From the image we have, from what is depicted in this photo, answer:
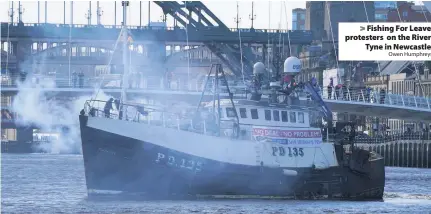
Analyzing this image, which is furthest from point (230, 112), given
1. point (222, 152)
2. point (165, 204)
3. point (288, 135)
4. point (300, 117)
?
point (165, 204)

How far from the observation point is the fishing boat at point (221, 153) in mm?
80500

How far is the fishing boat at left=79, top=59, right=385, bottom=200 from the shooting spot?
8050 cm

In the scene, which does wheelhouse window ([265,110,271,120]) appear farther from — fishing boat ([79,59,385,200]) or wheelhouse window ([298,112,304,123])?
wheelhouse window ([298,112,304,123])

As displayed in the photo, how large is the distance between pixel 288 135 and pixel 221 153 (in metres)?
4.46

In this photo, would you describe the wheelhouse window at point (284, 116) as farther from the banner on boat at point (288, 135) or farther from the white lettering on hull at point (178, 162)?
the white lettering on hull at point (178, 162)

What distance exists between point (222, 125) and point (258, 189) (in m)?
3.81

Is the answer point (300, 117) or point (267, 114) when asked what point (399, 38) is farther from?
point (267, 114)

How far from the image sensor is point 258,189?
82.4m

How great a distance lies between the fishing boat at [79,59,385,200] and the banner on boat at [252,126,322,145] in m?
0.05

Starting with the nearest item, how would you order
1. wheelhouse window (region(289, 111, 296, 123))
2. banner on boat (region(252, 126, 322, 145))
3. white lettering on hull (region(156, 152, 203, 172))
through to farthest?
white lettering on hull (region(156, 152, 203, 172))
banner on boat (region(252, 126, 322, 145))
wheelhouse window (region(289, 111, 296, 123))

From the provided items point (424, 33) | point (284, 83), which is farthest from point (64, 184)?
point (424, 33)

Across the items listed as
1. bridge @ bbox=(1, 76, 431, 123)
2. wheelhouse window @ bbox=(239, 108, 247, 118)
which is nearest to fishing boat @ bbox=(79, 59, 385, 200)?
wheelhouse window @ bbox=(239, 108, 247, 118)

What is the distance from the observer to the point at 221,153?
267ft

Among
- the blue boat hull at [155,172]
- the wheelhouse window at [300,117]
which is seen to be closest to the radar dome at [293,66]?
the wheelhouse window at [300,117]
